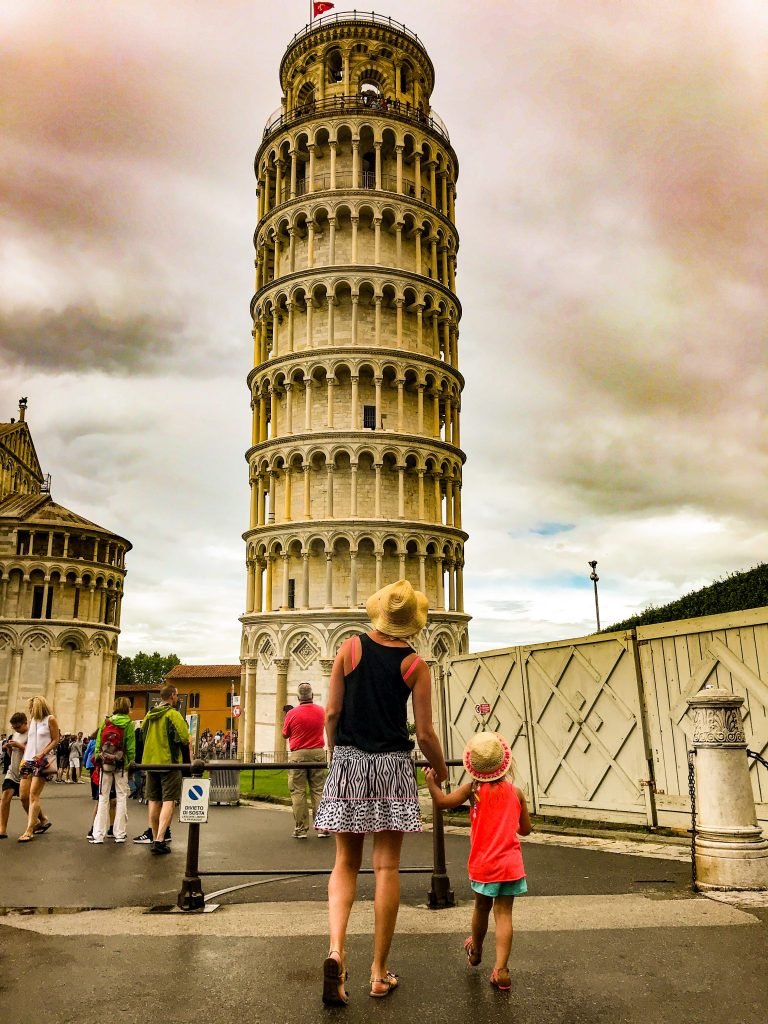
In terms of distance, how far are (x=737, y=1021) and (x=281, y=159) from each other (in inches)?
1925

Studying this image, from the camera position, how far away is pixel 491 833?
4934 mm

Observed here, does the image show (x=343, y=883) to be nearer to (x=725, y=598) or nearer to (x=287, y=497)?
(x=725, y=598)

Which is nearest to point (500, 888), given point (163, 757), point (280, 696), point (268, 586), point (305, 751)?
point (163, 757)

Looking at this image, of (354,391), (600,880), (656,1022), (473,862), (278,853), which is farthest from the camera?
(354,391)

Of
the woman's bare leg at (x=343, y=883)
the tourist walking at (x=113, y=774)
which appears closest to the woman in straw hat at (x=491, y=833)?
the woman's bare leg at (x=343, y=883)

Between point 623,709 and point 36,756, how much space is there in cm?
864

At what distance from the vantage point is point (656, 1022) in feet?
13.0

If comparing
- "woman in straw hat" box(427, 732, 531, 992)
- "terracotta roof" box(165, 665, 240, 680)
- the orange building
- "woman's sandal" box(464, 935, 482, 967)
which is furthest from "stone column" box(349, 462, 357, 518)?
the orange building

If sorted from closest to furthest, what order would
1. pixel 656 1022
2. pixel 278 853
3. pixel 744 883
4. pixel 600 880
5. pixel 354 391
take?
pixel 656 1022 → pixel 744 883 → pixel 600 880 → pixel 278 853 → pixel 354 391

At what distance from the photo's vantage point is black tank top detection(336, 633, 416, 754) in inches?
179

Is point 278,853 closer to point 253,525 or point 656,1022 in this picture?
point 656,1022

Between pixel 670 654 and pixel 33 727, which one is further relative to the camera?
pixel 33 727

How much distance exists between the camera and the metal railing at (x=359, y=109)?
44.8 m

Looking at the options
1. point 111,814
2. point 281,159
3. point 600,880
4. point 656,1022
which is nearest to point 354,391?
point 281,159
